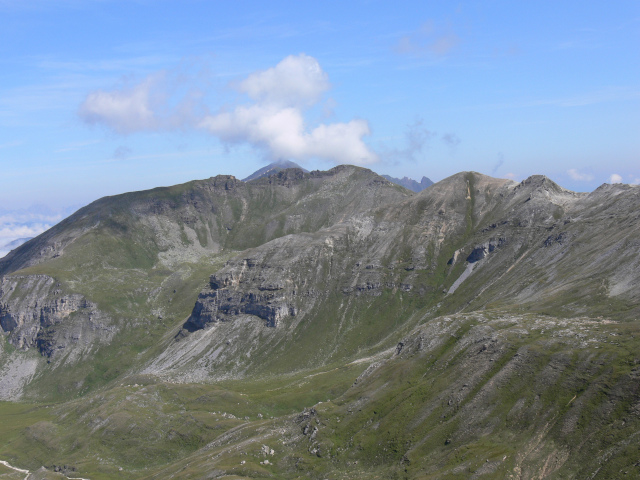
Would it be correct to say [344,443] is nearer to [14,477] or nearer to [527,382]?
[527,382]

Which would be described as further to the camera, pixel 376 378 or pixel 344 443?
pixel 376 378

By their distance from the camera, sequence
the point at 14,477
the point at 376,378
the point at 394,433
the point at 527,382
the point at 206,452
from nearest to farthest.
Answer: the point at 527,382
the point at 394,433
the point at 376,378
the point at 206,452
the point at 14,477

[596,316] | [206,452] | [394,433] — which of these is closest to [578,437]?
[394,433]

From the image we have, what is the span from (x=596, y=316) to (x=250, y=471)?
106m

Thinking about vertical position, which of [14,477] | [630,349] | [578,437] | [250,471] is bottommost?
[14,477]

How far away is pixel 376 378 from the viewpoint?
152 meters

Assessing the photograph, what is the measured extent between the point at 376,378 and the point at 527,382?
4745cm

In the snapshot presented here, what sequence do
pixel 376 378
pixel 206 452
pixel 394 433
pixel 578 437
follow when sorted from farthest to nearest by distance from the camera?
pixel 206 452 < pixel 376 378 < pixel 394 433 < pixel 578 437

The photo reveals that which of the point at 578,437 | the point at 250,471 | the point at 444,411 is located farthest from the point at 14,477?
the point at 578,437

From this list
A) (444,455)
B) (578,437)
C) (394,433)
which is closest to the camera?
(578,437)

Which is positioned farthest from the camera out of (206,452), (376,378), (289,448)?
(206,452)

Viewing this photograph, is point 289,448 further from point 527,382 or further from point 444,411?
point 527,382

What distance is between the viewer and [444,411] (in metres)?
120

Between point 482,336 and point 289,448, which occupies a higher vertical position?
point 482,336
